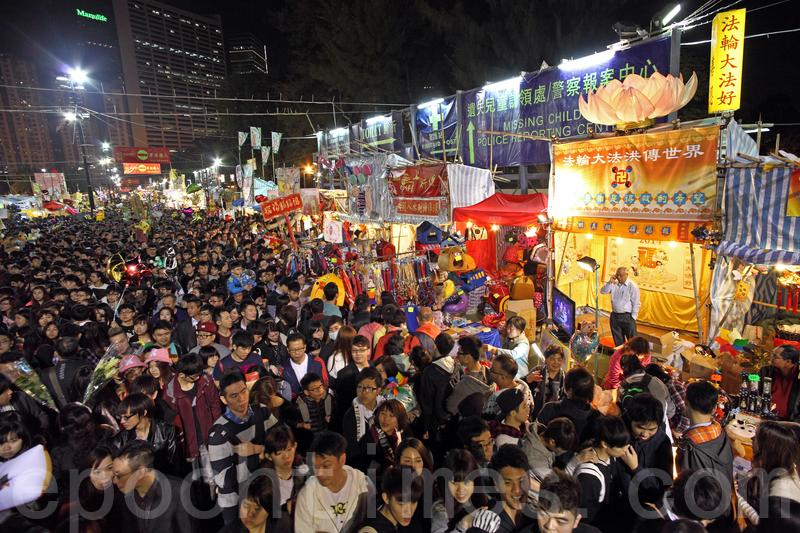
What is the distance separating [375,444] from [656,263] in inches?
360

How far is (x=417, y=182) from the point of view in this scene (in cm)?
1235

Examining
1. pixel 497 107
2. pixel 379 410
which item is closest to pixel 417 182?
pixel 497 107

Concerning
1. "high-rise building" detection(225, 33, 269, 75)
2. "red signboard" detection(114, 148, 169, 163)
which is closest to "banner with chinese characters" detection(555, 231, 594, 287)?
"red signboard" detection(114, 148, 169, 163)

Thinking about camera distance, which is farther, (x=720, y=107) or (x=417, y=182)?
(x=417, y=182)

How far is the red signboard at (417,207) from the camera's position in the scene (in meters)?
11.9

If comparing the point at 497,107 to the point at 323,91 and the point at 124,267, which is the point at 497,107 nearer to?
the point at 124,267

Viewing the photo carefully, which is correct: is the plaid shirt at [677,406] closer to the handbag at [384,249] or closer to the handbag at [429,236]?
the handbag at [429,236]

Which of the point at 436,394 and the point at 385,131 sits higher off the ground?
the point at 385,131

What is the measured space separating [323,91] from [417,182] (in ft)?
68.9

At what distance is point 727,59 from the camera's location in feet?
19.8

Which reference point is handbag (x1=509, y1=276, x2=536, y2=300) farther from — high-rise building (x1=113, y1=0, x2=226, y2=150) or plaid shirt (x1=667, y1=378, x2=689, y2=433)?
high-rise building (x1=113, y1=0, x2=226, y2=150)

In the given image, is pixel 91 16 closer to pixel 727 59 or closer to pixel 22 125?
pixel 22 125

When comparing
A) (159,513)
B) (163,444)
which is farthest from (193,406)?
(159,513)

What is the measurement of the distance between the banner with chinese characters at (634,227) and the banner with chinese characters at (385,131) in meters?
9.90
